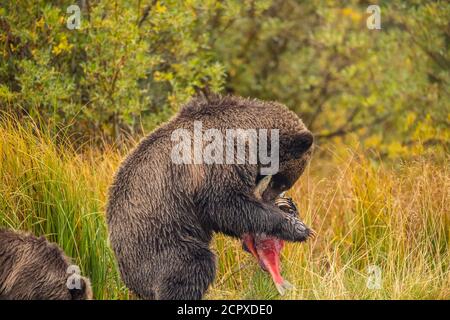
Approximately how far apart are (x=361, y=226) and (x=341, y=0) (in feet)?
25.8

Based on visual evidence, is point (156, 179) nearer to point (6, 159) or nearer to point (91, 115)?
point (6, 159)

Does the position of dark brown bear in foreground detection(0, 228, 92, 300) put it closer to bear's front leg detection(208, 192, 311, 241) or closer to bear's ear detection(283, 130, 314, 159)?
bear's front leg detection(208, 192, 311, 241)

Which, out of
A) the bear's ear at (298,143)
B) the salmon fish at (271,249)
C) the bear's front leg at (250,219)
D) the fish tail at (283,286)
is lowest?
the fish tail at (283,286)

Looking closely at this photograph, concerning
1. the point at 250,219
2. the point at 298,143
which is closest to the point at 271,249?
the point at 250,219

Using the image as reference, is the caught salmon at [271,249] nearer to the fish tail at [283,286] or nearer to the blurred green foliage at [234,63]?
the fish tail at [283,286]

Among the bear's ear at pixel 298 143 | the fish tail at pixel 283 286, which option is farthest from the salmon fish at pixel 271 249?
the bear's ear at pixel 298 143

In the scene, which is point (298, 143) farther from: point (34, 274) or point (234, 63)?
point (234, 63)

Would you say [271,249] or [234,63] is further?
[234,63]

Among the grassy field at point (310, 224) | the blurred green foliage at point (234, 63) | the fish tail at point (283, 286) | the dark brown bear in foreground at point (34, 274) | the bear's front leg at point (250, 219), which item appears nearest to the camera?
the dark brown bear in foreground at point (34, 274)

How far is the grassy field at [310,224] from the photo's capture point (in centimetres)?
729

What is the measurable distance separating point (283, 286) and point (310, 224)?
5.12 ft

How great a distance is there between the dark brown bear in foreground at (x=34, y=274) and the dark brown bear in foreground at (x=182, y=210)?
0.37 metres

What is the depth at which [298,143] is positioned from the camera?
6723mm

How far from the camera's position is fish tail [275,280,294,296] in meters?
6.67
